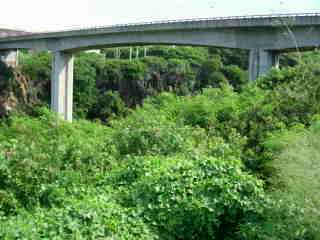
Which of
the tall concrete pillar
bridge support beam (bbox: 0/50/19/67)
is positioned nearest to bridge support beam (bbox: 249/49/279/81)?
the tall concrete pillar

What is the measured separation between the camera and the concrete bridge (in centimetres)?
2234

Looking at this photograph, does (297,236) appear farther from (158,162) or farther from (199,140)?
(199,140)

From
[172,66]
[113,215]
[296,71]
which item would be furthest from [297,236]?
[172,66]

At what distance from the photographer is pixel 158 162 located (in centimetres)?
841

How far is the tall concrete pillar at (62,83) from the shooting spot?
43.1m

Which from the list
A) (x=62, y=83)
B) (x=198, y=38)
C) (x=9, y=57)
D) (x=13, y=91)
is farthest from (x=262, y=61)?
(x=9, y=57)

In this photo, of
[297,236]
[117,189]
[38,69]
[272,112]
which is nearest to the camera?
[297,236]

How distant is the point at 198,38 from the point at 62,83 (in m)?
19.4

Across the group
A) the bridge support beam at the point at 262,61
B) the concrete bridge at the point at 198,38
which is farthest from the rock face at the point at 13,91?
the bridge support beam at the point at 262,61

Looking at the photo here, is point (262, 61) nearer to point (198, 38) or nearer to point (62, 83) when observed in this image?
point (198, 38)

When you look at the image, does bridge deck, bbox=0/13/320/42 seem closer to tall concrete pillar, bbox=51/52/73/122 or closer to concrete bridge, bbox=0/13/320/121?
concrete bridge, bbox=0/13/320/121

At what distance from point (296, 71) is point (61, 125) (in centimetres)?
743

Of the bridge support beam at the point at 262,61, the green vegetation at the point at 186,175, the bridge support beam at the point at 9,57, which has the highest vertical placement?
the bridge support beam at the point at 9,57

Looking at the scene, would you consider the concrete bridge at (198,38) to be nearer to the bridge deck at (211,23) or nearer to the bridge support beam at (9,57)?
the bridge deck at (211,23)
